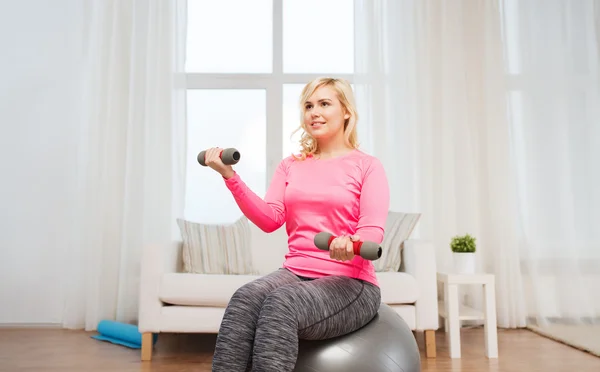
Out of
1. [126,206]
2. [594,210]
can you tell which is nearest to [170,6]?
[126,206]

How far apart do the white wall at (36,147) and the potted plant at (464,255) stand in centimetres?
256

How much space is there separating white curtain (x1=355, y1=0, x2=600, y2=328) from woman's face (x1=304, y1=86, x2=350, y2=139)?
1.97 metres

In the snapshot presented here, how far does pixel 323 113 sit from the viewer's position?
65.5 inches

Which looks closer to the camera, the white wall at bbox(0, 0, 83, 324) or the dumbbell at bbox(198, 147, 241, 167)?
the dumbbell at bbox(198, 147, 241, 167)

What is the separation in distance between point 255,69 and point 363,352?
288 centimetres

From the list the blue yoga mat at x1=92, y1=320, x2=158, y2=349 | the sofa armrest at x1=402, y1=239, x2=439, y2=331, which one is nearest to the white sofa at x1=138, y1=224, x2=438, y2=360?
the sofa armrest at x1=402, y1=239, x2=439, y2=331

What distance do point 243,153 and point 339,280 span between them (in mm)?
2519

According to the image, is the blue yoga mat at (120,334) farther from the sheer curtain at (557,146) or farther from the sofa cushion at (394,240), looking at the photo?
the sheer curtain at (557,146)

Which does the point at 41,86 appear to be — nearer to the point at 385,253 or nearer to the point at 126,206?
the point at 126,206

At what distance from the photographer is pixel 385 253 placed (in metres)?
2.90

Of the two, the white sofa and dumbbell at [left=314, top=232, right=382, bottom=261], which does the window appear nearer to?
the white sofa

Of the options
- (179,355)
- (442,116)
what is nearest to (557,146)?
(442,116)

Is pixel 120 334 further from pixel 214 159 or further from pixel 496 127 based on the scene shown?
pixel 496 127

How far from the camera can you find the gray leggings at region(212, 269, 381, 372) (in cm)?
121
